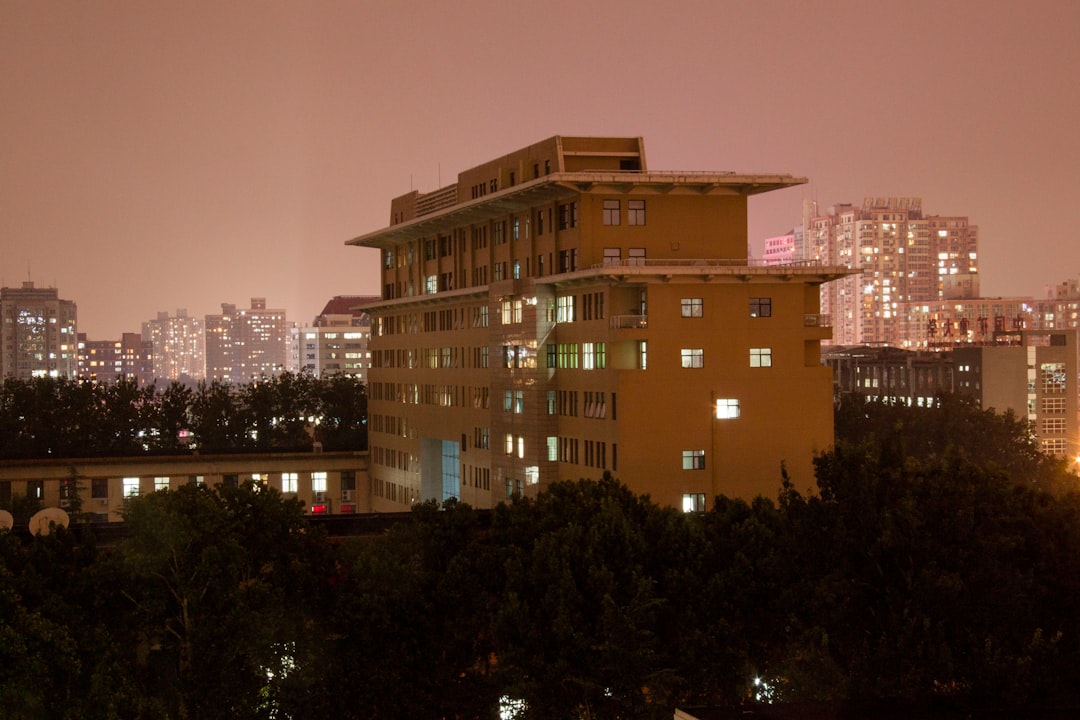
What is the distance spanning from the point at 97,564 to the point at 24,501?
40.8m

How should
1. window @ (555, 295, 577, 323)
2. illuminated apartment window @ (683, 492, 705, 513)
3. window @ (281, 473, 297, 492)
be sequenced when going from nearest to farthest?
illuminated apartment window @ (683, 492, 705, 513) < window @ (555, 295, 577, 323) < window @ (281, 473, 297, 492)

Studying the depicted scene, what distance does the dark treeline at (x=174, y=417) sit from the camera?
282 ft

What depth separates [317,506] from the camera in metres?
78.3

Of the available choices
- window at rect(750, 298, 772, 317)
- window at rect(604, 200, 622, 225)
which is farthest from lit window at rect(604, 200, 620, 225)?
window at rect(750, 298, 772, 317)

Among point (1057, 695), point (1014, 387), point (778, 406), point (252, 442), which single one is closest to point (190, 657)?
point (1057, 695)

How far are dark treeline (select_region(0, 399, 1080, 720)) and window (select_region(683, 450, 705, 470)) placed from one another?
18.0 metres

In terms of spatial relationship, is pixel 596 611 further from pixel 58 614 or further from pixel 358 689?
pixel 58 614

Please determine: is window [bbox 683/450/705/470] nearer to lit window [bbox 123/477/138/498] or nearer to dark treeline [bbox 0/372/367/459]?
→ lit window [bbox 123/477/138/498]

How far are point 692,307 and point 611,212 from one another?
561 cm

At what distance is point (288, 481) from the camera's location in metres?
78.2

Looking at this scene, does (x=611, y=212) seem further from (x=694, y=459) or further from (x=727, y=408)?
(x=694, y=459)

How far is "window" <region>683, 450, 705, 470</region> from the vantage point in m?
50.2

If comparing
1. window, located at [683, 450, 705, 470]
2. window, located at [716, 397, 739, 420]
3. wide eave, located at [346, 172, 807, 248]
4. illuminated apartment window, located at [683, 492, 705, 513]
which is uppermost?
wide eave, located at [346, 172, 807, 248]

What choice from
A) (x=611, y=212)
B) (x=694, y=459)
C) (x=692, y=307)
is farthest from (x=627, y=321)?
(x=694, y=459)
